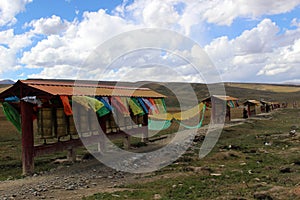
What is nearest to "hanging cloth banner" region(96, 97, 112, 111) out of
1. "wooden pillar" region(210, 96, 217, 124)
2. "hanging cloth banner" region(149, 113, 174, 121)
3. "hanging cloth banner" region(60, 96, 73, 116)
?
"hanging cloth banner" region(60, 96, 73, 116)

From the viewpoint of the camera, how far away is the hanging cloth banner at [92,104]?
1489 cm

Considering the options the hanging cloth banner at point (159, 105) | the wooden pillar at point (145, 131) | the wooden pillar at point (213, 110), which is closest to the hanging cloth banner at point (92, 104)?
the wooden pillar at point (145, 131)

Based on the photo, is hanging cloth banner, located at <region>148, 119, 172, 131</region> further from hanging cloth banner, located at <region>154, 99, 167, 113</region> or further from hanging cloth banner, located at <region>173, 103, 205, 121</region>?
hanging cloth banner, located at <region>173, 103, 205, 121</region>

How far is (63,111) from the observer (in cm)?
1574

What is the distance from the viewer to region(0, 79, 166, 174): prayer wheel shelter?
13773 mm

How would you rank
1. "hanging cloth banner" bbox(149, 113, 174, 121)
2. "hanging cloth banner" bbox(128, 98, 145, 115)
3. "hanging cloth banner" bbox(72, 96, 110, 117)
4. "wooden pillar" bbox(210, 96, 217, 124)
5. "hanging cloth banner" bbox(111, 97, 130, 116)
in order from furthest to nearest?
"wooden pillar" bbox(210, 96, 217, 124)
"hanging cloth banner" bbox(149, 113, 174, 121)
"hanging cloth banner" bbox(128, 98, 145, 115)
"hanging cloth banner" bbox(111, 97, 130, 116)
"hanging cloth banner" bbox(72, 96, 110, 117)

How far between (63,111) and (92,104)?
5.09 ft

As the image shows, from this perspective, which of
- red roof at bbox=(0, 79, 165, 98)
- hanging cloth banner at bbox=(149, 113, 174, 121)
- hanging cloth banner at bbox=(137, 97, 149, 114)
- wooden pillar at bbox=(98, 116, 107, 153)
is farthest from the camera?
hanging cloth banner at bbox=(149, 113, 174, 121)

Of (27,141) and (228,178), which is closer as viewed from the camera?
(228,178)

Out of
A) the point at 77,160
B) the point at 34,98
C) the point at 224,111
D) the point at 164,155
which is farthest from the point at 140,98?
the point at 224,111

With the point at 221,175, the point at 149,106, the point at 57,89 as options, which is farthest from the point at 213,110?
the point at 221,175

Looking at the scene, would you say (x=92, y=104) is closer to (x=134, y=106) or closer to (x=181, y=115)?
(x=134, y=106)

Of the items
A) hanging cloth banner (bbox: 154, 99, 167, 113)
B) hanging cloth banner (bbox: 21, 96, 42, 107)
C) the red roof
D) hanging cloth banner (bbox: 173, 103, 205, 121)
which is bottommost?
hanging cloth banner (bbox: 173, 103, 205, 121)

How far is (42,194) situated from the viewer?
10.5 meters
